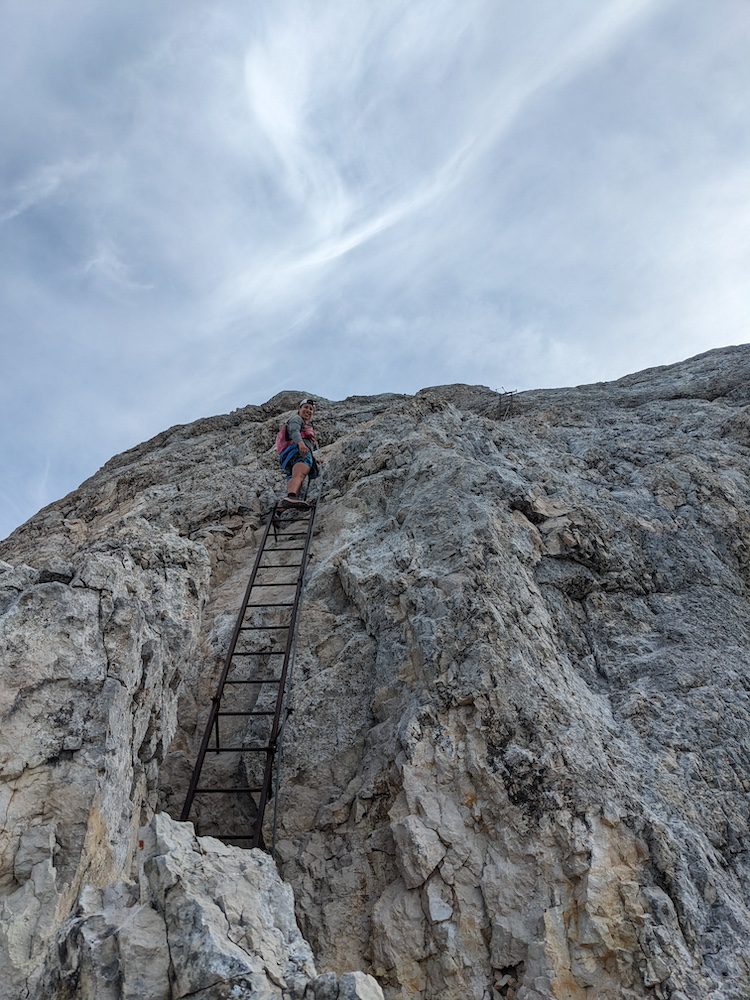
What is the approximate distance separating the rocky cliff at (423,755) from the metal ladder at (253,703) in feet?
0.65

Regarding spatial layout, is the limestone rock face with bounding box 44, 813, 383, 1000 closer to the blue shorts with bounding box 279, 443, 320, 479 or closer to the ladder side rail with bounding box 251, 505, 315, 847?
the ladder side rail with bounding box 251, 505, 315, 847

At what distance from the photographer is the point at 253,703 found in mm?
6461

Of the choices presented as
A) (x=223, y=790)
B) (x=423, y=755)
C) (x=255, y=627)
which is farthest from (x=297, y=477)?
(x=423, y=755)

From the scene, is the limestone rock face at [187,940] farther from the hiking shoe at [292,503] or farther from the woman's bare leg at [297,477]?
the woman's bare leg at [297,477]

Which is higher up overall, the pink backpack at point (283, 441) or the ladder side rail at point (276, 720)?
the pink backpack at point (283, 441)

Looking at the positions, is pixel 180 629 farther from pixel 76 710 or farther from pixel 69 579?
pixel 76 710

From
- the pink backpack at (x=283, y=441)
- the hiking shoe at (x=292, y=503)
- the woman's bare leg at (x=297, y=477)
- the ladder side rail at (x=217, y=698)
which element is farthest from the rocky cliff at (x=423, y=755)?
the pink backpack at (x=283, y=441)

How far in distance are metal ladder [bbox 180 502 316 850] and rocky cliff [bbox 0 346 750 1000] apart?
0.65ft

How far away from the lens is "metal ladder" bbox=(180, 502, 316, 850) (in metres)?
5.50

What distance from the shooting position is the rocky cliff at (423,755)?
3.66 meters

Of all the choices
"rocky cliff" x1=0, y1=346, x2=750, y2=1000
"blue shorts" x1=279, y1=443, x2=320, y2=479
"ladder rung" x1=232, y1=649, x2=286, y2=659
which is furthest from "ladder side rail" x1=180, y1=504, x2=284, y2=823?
"blue shorts" x1=279, y1=443, x2=320, y2=479

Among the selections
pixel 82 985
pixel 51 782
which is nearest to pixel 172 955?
pixel 82 985

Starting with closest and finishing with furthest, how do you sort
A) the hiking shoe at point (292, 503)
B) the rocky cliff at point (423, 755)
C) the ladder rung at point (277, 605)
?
the rocky cliff at point (423, 755) < the ladder rung at point (277, 605) < the hiking shoe at point (292, 503)

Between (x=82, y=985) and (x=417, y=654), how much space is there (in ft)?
11.0
